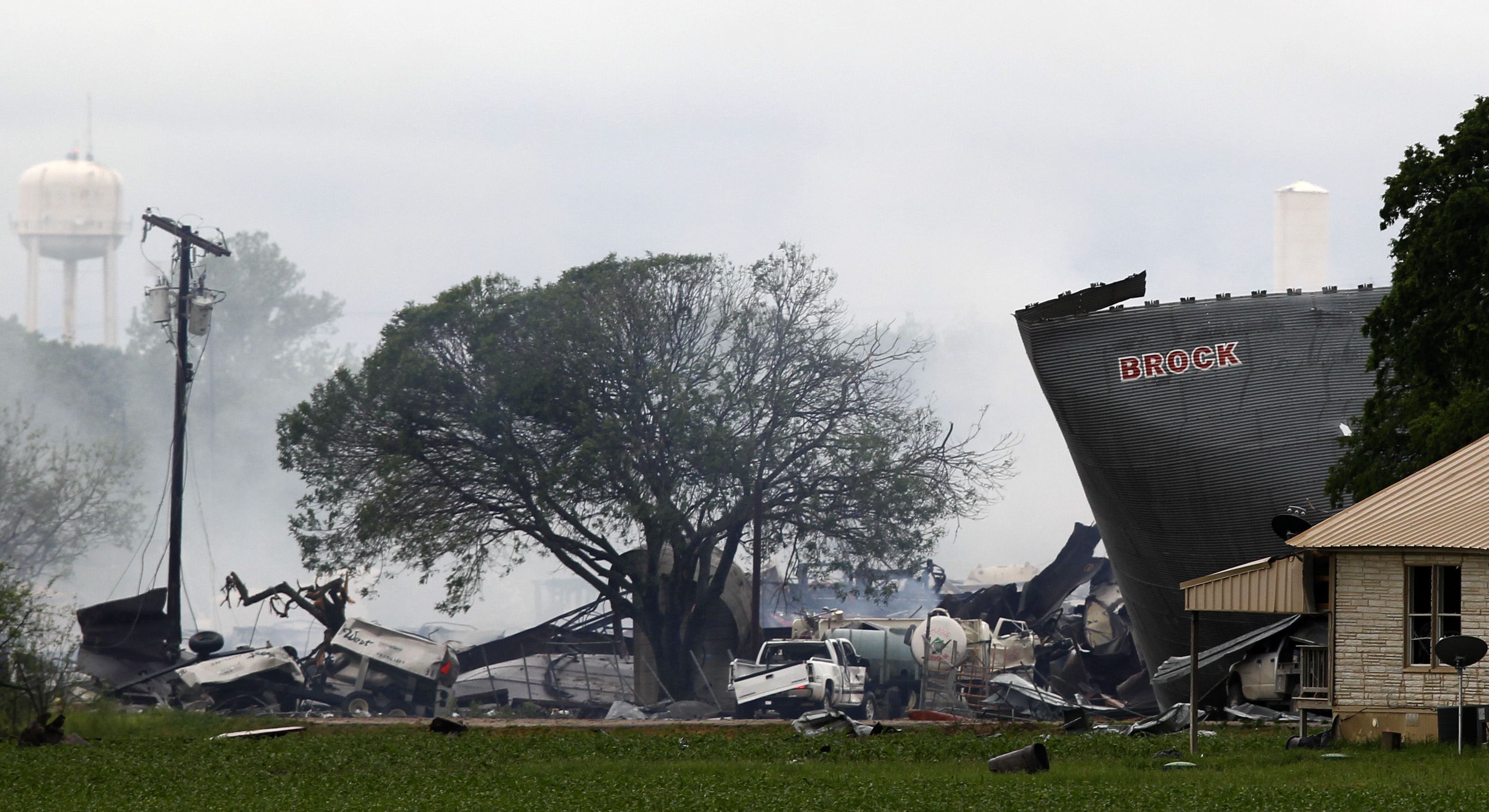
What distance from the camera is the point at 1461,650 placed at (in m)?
16.8

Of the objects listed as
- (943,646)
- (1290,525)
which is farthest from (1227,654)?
(943,646)

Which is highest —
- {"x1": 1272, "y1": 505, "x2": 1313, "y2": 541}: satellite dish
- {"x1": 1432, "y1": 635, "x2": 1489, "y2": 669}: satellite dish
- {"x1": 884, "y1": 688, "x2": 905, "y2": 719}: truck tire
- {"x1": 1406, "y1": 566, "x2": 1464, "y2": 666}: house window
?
{"x1": 1272, "y1": 505, "x2": 1313, "y2": 541}: satellite dish

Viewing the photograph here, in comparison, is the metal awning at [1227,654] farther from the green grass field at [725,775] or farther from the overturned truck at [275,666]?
the overturned truck at [275,666]

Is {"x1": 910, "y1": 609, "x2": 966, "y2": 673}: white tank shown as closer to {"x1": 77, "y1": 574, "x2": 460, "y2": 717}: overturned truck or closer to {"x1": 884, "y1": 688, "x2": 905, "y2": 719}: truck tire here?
{"x1": 884, "y1": 688, "x2": 905, "y2": 719}: truck tire

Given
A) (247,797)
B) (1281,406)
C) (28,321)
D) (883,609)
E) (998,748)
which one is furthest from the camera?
(28,321)

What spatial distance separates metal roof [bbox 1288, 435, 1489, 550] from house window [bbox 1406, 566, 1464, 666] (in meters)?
0.41

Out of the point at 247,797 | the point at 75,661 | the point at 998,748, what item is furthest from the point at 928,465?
the point at 247,797

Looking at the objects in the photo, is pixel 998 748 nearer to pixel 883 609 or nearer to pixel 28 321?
pixel 883 609

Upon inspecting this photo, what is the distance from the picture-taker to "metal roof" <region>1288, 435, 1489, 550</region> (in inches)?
722

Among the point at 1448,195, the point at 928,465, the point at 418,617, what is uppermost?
the point at 1448,195

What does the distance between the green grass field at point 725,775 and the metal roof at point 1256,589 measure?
1.58 m

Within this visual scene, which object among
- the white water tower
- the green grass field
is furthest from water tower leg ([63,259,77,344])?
the green grass field

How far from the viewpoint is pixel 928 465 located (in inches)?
1829

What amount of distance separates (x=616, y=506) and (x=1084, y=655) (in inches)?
480
